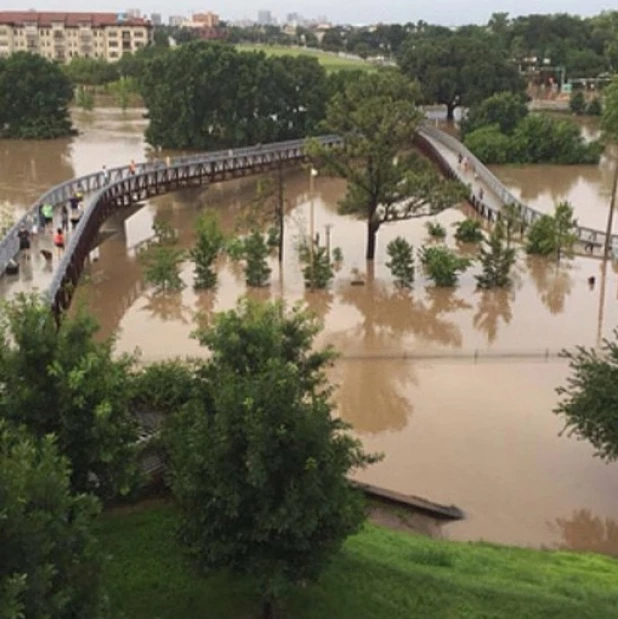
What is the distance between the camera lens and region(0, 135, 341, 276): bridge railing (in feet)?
86.6

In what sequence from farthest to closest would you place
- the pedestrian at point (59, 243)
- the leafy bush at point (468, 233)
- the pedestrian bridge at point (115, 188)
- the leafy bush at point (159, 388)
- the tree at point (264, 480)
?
the leafy bush at point (468, 233)
the pedestrian at point (59, 243)
the pedestrian bridge at point (115, 188)
the leafy bush at point (159, 388)
the tree at point (264, 480)

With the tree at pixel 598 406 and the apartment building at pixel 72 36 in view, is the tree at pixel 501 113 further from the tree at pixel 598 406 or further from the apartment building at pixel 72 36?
the apartment building at pixel 72 36

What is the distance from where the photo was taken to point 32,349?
1162 cm

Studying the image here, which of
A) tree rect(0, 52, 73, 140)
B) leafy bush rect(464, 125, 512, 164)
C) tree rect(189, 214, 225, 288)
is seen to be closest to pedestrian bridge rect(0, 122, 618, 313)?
leafy bush rect(464, 125, 512, 164)

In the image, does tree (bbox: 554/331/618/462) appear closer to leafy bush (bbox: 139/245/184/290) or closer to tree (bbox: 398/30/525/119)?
leafy bush (bbox: 139/245/184/290)

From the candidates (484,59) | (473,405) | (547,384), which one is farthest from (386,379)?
(484,59)

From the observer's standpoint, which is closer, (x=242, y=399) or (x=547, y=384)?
(x=242, y=399)

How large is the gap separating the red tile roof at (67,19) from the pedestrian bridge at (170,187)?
8258cm

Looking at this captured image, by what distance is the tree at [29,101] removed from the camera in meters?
67.7

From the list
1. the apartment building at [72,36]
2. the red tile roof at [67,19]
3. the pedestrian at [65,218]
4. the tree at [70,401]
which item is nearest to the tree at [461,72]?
the pedestrian at [65,218]

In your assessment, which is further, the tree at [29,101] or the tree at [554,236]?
the tree at [29,101]

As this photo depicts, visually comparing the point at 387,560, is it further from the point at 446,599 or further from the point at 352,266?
the point at 352,266

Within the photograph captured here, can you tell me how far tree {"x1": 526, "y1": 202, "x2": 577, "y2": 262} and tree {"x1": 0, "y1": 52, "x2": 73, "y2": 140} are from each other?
43.9m

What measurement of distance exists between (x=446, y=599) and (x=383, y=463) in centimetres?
707
